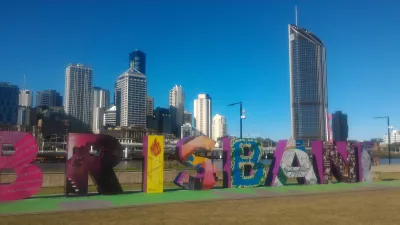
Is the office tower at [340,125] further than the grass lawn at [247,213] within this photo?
Yes

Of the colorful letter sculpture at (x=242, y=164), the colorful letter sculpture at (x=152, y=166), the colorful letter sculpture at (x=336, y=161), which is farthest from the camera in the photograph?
the colorful letter sculpture at (x=336, y=161)

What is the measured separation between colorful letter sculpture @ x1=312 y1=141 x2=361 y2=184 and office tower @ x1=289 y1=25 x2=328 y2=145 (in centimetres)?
15090

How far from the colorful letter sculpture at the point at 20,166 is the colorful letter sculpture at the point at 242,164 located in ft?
33.8

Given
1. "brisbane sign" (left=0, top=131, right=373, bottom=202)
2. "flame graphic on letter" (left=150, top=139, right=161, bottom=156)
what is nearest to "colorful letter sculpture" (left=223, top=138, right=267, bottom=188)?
"brisbane sign" (left=0, top=131, right=373, bottom=202)

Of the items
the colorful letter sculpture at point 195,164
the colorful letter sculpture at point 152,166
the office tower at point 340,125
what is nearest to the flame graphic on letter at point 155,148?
the colorful letter sculpture at point 152,166

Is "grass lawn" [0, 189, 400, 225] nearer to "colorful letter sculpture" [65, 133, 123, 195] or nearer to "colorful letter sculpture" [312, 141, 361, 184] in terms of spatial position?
"colorful letter sculpture" [65, 133, 123, 195]

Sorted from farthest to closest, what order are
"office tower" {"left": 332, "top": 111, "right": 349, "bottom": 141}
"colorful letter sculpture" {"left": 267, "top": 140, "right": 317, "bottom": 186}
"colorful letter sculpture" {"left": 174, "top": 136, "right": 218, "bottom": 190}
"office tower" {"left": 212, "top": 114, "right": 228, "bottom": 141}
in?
"office tower" {"left": 212, "top": 114, "right": 228, "bottom": 141} → "office tower" {"left": 332, "top": 111, "right": 349, "bottom": 141} → "colorful letter sculpture" {"left": 267, "top": 140, "right": 317, "bottom": 186} → "colorful letter sculpture" {"left": 174, "top": 136, "right": 218, "bottom": 190}

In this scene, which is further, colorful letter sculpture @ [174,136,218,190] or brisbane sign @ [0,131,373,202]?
colorful letter sculpture @ [174,136,218,190]

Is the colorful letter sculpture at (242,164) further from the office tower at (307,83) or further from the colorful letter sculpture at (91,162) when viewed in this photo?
the office tower at (307,83)

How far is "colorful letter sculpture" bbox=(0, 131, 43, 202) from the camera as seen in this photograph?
16062mm

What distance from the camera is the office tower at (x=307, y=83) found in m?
179

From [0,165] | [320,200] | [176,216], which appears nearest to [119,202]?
[176,216]

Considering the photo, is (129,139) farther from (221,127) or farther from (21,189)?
(21,189)

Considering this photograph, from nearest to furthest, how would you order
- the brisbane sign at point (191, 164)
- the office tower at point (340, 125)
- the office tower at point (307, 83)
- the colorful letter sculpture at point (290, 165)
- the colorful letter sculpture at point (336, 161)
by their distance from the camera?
the brisbane sign at point (191, 164) → the colorful letter sculpture at point (290, 165) → the colorful letter sculpture at point (336, 161) → the office tower at point (340, 125) → the office tower at point (307, 83)
